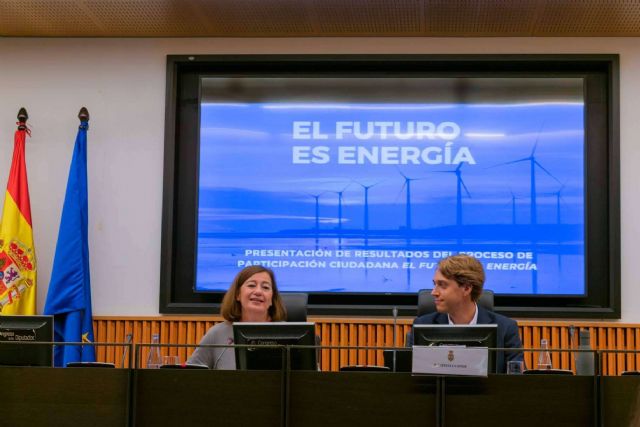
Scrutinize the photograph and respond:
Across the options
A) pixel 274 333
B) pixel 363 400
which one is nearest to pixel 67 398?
pixel 274 333

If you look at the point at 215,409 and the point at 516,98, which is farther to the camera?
the point at 516,98

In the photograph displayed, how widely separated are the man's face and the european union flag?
8.28 ft

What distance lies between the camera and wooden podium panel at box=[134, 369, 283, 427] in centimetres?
300

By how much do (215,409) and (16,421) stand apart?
69 cm

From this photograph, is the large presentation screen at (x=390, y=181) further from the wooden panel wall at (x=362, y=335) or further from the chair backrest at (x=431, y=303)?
the chair backrest at (x=431, y=303)

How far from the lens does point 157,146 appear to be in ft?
19.6

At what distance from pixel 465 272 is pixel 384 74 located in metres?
2.22

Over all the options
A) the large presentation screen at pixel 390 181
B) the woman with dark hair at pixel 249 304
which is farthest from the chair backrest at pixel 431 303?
the large presentation screen at pixel 390 181

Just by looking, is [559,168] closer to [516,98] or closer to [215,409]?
[516,98]

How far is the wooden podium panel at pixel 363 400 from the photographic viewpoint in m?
2.95

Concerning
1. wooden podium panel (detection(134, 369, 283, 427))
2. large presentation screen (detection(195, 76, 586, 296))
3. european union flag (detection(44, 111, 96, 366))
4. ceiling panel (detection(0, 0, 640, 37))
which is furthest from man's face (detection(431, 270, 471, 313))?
european union flag (detection(44, 111, 96, 366))

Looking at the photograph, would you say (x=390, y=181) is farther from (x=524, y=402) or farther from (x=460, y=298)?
(x=524, y=402)

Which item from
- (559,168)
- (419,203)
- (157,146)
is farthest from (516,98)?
(157,146)

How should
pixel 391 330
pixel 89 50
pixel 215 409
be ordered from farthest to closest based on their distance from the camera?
pixel 89 50 → pixel 391 330 → pixel 215 409
